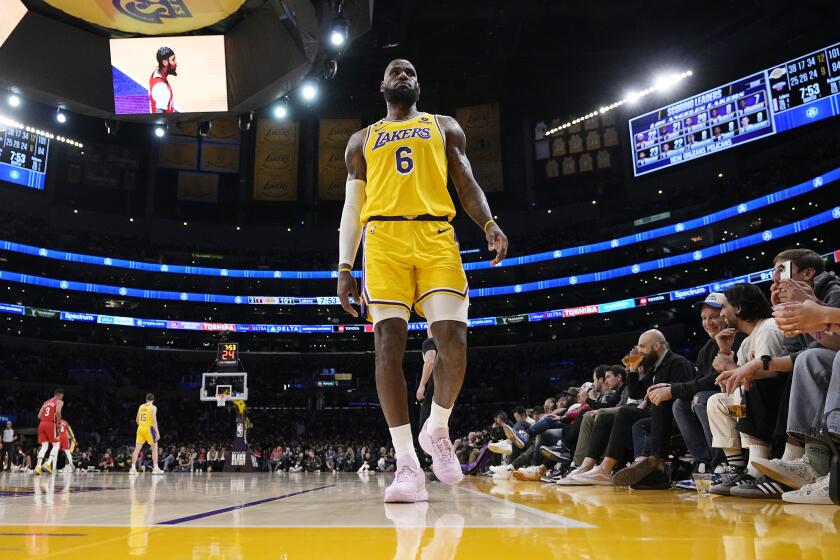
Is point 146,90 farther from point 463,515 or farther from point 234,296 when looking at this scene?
point 234,296

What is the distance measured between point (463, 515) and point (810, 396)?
1606mm

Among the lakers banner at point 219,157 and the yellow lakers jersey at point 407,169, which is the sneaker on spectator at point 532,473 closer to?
the yellow lakers jersey at point 407,169

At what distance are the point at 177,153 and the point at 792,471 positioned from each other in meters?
32.2

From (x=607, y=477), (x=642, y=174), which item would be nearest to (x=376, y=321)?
(x=607, y=477)

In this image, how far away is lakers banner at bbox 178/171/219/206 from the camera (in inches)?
1247

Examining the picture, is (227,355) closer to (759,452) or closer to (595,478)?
(595,478)

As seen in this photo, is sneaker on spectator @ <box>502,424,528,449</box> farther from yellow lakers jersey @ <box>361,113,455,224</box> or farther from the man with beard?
the man with beard

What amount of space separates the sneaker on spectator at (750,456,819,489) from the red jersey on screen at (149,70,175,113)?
9.60 m

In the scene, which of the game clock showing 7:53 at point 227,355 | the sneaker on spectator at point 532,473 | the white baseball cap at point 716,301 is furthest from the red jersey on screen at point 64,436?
the white baseball cap at point 716,301

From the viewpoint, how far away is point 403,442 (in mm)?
2656

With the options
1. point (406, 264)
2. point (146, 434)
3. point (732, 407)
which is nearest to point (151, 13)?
point (146, 434)

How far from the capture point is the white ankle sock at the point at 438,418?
2.88 m

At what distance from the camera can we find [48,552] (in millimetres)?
1067

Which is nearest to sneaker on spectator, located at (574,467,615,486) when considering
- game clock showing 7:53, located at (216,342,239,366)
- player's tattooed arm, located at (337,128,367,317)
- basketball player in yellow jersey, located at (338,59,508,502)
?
basketball player in yellow jersey, located at (338,59,508,502)
